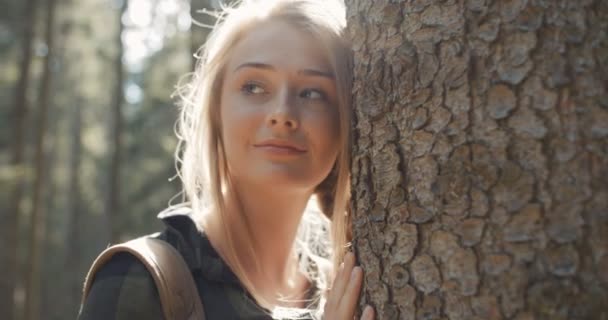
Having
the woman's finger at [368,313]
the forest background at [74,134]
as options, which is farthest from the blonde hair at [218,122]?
the forest background at [74,134]

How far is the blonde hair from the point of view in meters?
2.11

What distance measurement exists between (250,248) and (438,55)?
117 centimetres

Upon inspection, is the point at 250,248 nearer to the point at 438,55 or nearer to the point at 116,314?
the point at 116,314

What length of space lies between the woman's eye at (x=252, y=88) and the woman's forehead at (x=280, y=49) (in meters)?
0.08

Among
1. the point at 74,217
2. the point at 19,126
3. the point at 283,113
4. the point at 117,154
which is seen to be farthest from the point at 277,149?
the point at 74,217

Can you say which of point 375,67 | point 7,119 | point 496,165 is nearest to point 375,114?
point 375,67

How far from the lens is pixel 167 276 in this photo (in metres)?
1.83

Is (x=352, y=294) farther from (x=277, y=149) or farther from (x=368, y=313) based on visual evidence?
(x=277, y=149)

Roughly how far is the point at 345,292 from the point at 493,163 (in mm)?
584

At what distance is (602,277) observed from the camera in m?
1.19

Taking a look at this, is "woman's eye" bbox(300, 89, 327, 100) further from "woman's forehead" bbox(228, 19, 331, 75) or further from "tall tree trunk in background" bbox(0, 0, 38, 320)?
"tall tree trunk in background" bbox(0, 0, 38, 320)

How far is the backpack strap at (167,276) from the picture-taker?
70.2 inches

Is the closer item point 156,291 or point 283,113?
point 156,291

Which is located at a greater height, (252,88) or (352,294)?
(252,88)
